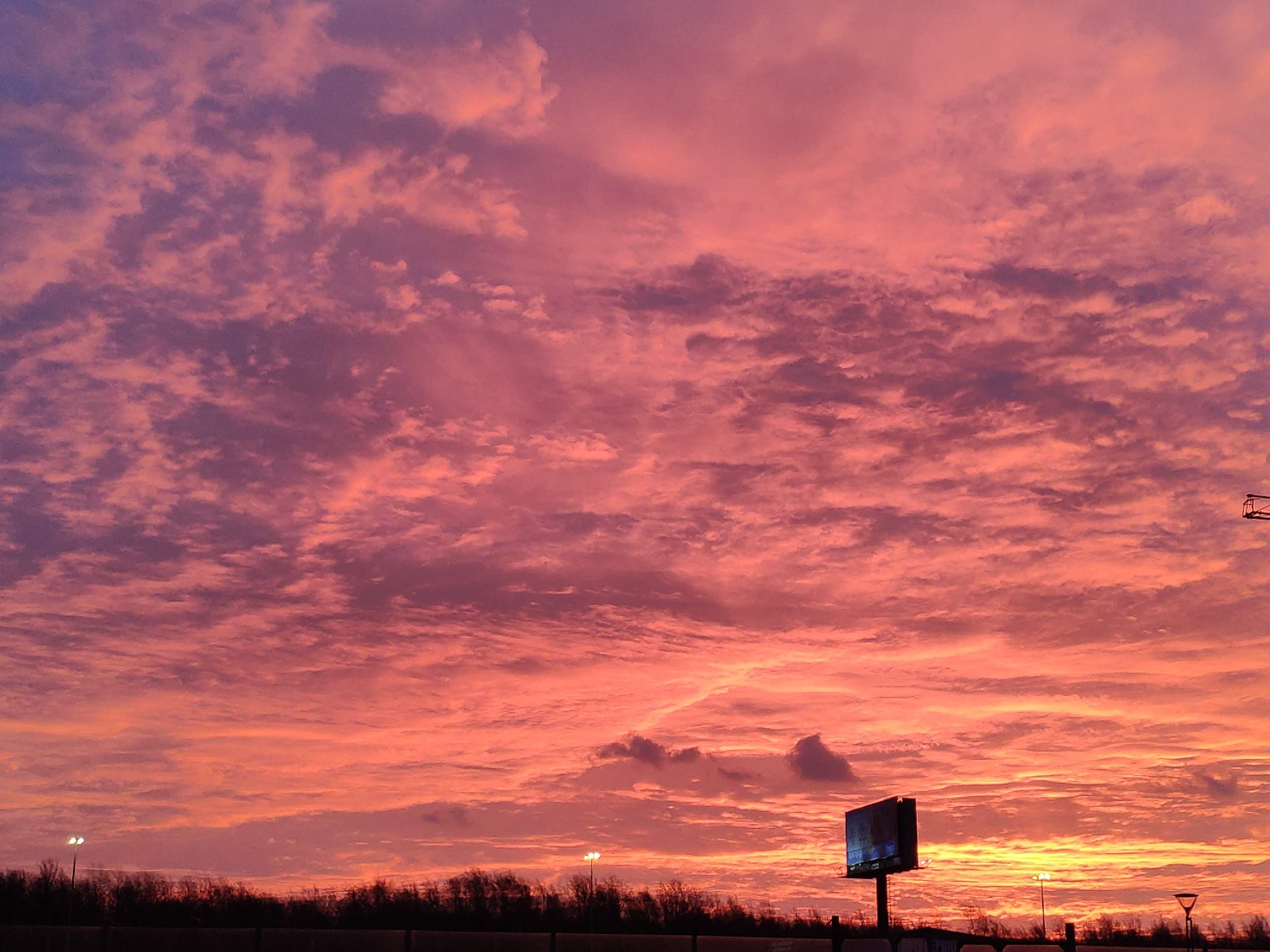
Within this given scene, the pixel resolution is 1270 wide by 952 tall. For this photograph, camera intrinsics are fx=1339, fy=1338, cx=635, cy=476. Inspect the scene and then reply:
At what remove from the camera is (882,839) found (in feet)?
252

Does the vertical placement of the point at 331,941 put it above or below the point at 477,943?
above

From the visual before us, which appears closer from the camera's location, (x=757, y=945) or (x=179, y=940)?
(x=179, y=940)

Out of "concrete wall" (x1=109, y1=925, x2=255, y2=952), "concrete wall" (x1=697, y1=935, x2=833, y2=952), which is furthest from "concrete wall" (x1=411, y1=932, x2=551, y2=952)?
"concrete wall" (x1=109, y1=925, x2=255, y2=952)

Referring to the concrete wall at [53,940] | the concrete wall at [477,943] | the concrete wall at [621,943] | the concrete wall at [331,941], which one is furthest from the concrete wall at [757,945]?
the concrete wall at [53,940]

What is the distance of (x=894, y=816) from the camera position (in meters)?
75.8

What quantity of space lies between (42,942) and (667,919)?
261 feet

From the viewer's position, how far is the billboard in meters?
74.8

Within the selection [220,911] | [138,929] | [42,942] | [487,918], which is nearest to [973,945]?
[138,929]

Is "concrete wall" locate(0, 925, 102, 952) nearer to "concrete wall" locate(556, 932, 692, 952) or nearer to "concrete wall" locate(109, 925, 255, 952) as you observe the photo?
"concrete wall" locate(109, 925, 255, 952)

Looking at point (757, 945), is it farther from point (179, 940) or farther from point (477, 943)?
point (179, 940)

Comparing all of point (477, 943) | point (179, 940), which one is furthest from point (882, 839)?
point (179, 940)

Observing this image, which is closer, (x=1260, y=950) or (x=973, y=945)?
(x=973, y=945)

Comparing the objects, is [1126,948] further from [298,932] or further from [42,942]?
[42,942]

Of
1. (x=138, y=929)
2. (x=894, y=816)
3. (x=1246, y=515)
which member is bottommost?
(x=138, y=929)
